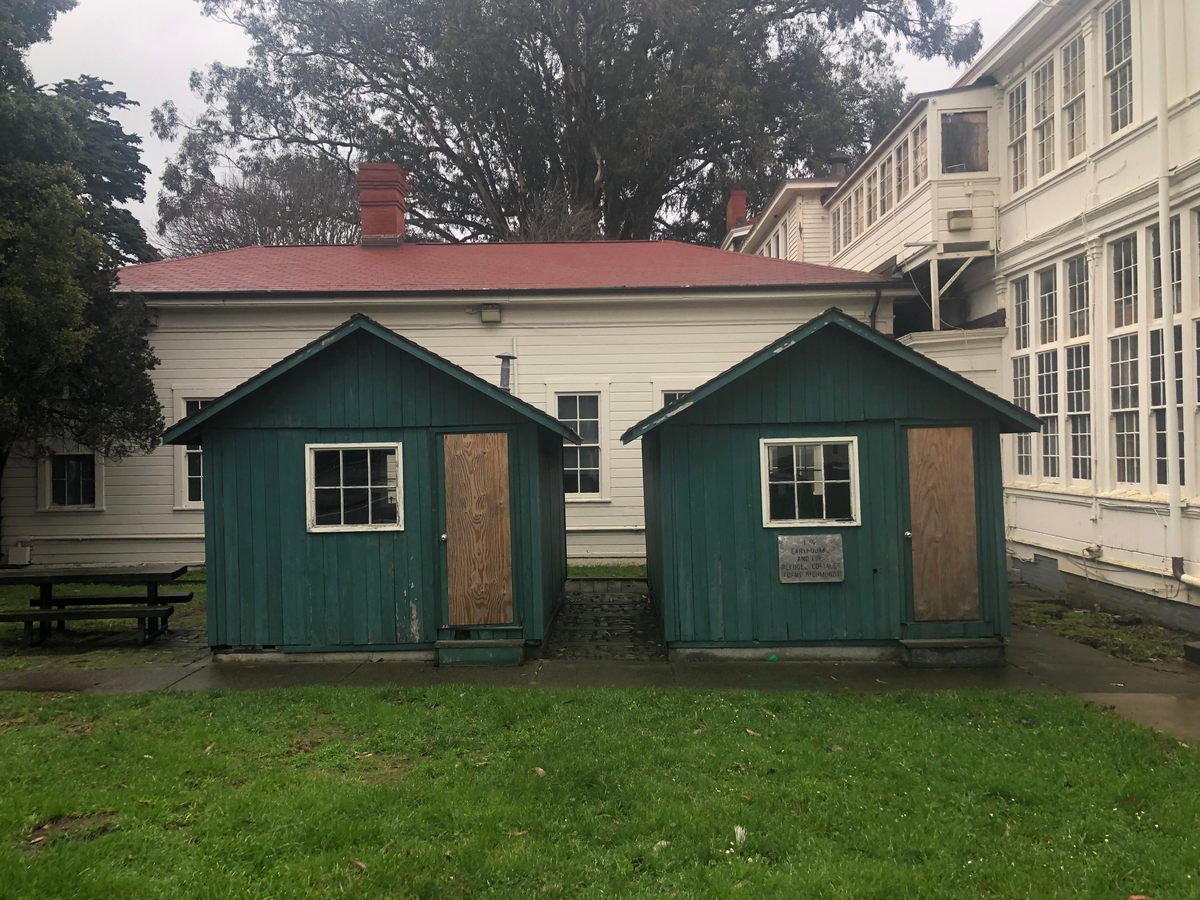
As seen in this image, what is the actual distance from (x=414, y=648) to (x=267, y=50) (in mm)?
34043

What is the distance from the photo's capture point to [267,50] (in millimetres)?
34594

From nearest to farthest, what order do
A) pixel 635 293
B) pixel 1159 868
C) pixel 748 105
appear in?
pixel 1159 868 < pixel 635 293 < pixel 748 105

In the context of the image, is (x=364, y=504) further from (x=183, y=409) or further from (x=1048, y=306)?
(x=1048, y=306)

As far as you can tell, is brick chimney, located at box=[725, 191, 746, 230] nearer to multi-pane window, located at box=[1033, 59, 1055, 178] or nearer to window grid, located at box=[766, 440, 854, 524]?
multi-pane window, located at box=[1033, 59, 1055, 178]

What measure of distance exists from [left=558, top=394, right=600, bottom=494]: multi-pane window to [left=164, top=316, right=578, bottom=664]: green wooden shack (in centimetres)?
626

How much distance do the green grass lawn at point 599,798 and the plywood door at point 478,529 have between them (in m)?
1.65

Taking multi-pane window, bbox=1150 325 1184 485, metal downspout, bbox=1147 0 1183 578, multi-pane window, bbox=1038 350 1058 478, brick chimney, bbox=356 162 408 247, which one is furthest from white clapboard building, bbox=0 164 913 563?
metal downspout, bbox=1147 0 1183 578

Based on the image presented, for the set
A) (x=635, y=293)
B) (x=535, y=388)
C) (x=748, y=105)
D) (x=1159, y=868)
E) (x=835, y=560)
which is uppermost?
(x=748, y=105)

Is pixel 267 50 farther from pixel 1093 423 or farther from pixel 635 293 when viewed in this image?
pixel 1093 423

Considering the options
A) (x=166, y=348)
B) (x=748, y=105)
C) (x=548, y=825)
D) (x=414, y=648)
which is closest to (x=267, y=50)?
(x=748, y=105)

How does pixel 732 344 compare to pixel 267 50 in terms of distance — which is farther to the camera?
pixel 267 50

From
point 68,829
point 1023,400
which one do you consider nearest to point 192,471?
point 68,829

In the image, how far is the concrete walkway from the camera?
750 cm

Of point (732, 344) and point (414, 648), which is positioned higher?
point (732, 344)
